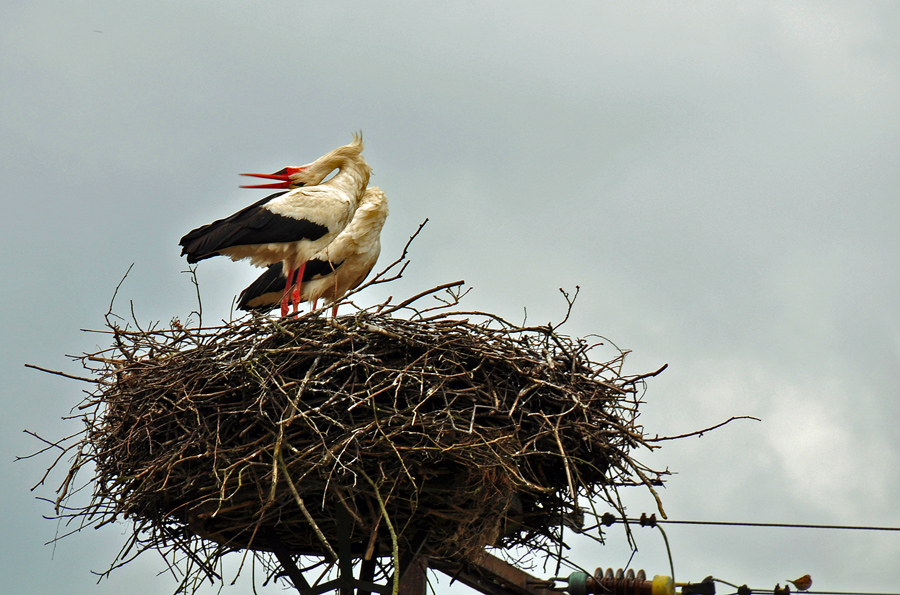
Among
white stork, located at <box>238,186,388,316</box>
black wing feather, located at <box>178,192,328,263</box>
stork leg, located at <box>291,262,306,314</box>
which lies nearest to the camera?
black wing feather, located at <box>178,192,328,263</box>

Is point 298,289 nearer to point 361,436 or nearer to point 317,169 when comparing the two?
point 317,169

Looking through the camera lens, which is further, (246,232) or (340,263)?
(340,263)

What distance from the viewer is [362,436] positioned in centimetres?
463

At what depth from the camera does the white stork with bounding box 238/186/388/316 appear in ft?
26.1

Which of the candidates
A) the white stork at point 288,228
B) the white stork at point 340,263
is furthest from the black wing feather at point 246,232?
the white stork at point 340,263

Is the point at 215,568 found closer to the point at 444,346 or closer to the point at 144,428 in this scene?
the point at 144,428

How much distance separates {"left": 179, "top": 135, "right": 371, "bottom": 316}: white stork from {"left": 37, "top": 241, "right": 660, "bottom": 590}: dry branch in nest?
1.41m

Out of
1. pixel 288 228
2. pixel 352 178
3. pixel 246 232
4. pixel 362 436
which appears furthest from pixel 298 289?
pixel 362 436

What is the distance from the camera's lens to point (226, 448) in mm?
4719

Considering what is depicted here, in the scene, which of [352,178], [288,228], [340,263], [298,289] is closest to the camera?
[288,228]

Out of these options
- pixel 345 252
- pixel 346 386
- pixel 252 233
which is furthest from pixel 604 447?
pixel 345 252

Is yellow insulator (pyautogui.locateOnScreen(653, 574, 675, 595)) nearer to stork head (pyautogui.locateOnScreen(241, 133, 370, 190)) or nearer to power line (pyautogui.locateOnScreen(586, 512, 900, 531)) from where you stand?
power line (pyautogui.locateOnScreen(586, 512, 900, 531))

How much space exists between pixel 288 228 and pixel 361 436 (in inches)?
101

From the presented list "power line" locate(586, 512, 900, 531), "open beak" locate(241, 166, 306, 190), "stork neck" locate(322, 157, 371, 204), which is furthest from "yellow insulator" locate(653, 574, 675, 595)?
"open beak" locate(241, 166, 306, 190)
